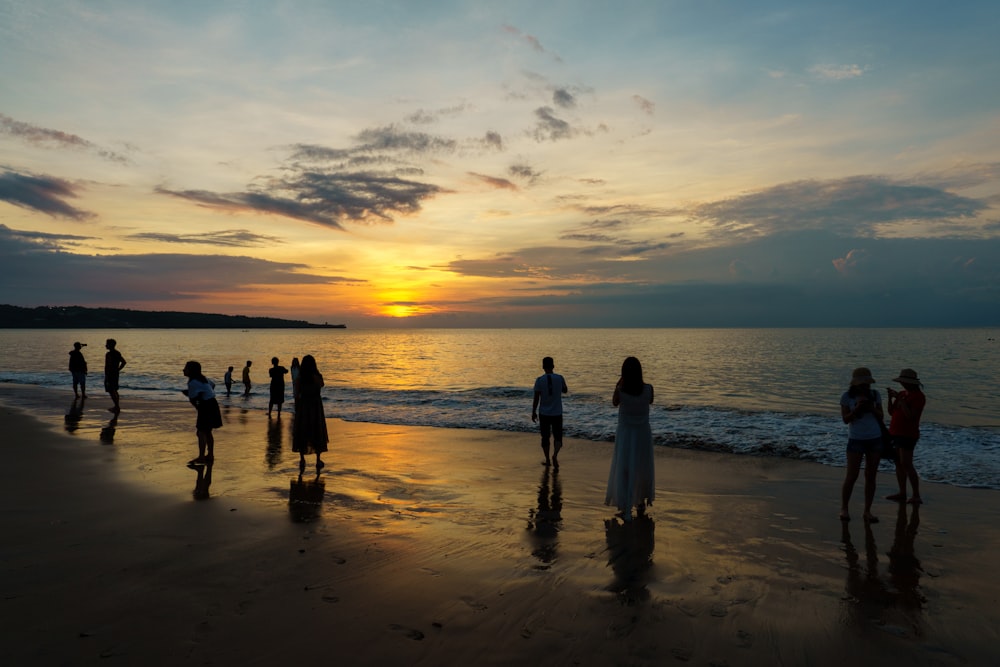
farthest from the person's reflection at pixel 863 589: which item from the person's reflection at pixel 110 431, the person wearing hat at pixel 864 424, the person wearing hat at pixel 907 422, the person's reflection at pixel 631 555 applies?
the person's reflection at pixel 110 431

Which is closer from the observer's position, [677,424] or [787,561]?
[787,561]

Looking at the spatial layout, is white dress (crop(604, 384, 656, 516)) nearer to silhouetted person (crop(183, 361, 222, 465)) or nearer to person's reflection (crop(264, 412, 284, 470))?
person's reflection (crop(264, 412, 284, 470))

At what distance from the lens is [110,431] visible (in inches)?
595

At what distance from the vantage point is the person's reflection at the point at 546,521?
6.49 metres

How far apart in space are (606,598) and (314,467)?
24.6ft

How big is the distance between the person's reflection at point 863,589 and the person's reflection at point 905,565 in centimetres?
14

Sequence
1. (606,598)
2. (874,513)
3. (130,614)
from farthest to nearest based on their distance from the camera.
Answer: (874,513) < (606,598) < (130,614)

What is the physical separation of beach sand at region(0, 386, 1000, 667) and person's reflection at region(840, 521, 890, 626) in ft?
0.11

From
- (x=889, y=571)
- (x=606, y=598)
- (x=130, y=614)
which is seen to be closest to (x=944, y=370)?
(x=889, y=571)

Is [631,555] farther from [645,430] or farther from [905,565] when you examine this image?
[905,565]

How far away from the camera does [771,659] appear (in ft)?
14.2

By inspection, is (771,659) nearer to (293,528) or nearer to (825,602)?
(825,602)

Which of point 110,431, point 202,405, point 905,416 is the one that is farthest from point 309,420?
point 905,416

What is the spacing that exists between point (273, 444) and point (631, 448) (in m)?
9.57
